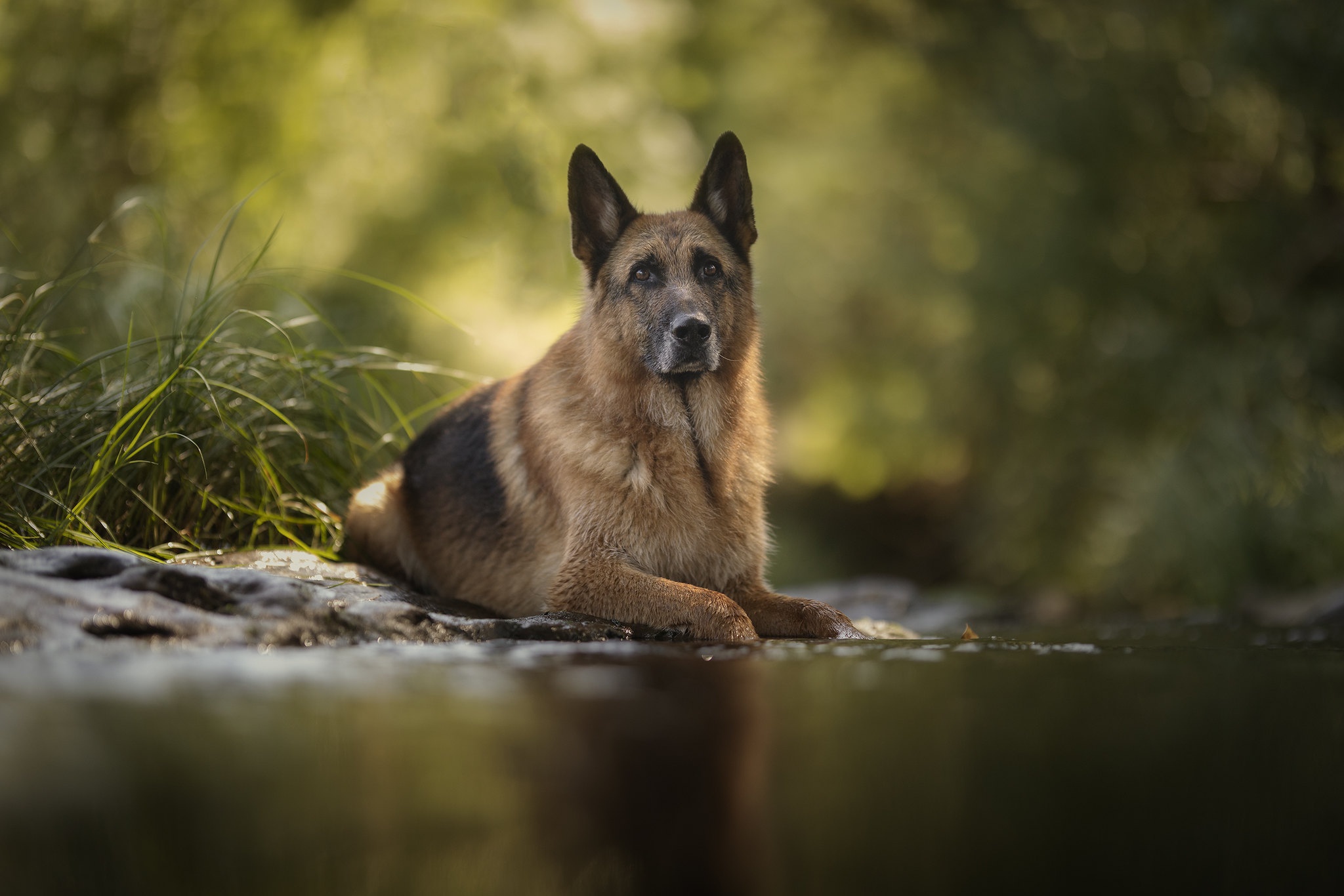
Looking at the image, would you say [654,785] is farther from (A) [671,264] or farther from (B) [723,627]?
(A) [671,264]

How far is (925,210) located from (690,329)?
10545 millimetres

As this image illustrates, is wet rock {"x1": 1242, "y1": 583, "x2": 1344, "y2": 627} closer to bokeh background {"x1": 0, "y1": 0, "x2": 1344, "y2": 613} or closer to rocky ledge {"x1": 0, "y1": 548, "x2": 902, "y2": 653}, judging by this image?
bokeh background {"x1": 0, "y1": 0, "x2": 1344, "y2": 613}

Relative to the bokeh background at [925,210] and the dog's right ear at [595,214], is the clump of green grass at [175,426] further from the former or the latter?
the bokeh background at [925,210]

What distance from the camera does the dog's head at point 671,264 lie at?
4.19 metres

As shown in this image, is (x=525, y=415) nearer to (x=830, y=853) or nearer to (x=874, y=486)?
(x=830, y=853)

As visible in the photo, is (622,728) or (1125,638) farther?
(1125,638)

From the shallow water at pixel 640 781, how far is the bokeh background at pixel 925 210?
16.4 feet

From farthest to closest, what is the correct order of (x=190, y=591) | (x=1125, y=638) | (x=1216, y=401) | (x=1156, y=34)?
(x=1156, y=34)
(x=1216, y=401)
(x=1125, y=638)
(x=190, y=591)

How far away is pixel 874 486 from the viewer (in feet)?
50.3

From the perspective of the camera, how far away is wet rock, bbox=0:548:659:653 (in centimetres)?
262

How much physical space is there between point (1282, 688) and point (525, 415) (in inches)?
123

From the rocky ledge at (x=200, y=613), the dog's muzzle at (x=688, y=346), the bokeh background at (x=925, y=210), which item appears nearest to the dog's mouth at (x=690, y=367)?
the dog's muzzle at (x=688, y=346)

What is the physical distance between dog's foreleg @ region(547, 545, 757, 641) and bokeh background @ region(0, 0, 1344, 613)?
3.99m

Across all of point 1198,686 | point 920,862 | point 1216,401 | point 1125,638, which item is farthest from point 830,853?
point 1216,401
